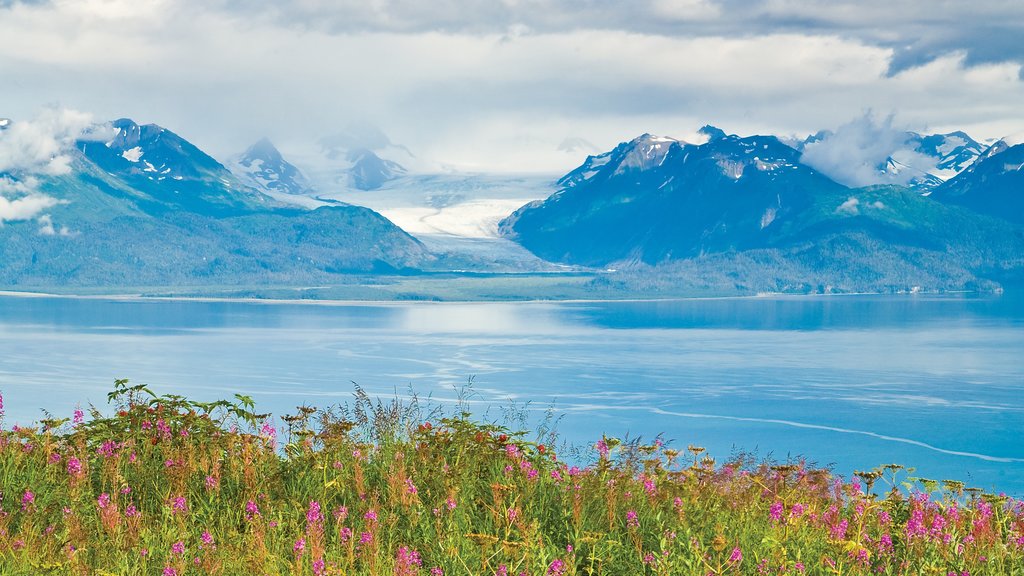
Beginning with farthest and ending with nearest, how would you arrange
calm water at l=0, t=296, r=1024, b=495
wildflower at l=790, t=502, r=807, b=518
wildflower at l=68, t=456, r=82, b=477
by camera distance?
1. calm water at l=0, t=296, r=1024, b=495
2. wildflower at l=68, t=456, r=82, b=477
3. wildflower at l=790, t=502, r=807, b=518

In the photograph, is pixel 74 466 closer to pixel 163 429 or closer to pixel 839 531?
pixel 163 429

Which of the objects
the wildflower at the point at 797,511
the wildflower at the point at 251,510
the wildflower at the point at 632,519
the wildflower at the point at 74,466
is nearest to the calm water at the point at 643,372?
the wildflower at the point at 74,466

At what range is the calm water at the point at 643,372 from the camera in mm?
58938

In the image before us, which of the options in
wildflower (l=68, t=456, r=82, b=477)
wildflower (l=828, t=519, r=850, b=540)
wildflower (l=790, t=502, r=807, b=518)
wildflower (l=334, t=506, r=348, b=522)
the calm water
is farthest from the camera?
the calm water

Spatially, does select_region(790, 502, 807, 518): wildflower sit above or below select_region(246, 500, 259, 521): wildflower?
above

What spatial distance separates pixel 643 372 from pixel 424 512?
79521 mm

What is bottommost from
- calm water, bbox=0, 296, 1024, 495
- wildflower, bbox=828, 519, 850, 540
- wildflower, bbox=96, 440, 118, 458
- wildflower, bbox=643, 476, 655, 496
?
calm water, bbox=0, 296, 1024, 495

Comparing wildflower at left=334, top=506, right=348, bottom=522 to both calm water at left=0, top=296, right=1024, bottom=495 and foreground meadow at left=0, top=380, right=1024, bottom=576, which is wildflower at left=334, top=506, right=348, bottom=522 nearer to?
foreground meadow at left=0, top=380, right=1024, bottom=576

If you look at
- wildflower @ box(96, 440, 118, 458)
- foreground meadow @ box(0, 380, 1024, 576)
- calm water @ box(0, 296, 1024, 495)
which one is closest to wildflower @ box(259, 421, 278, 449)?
foreground meadow @ box(0, 380, 1024, 576)

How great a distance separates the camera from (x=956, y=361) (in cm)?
9744

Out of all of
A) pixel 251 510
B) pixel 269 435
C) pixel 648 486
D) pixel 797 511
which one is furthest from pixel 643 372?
pixel 251 510

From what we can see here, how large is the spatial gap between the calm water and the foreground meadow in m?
35.6

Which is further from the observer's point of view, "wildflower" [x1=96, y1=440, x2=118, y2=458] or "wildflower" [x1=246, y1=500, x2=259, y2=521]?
"wildflower" [x1=96, y1=440, x2=118, y2=458]

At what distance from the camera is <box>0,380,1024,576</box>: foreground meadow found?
834 centimetres
